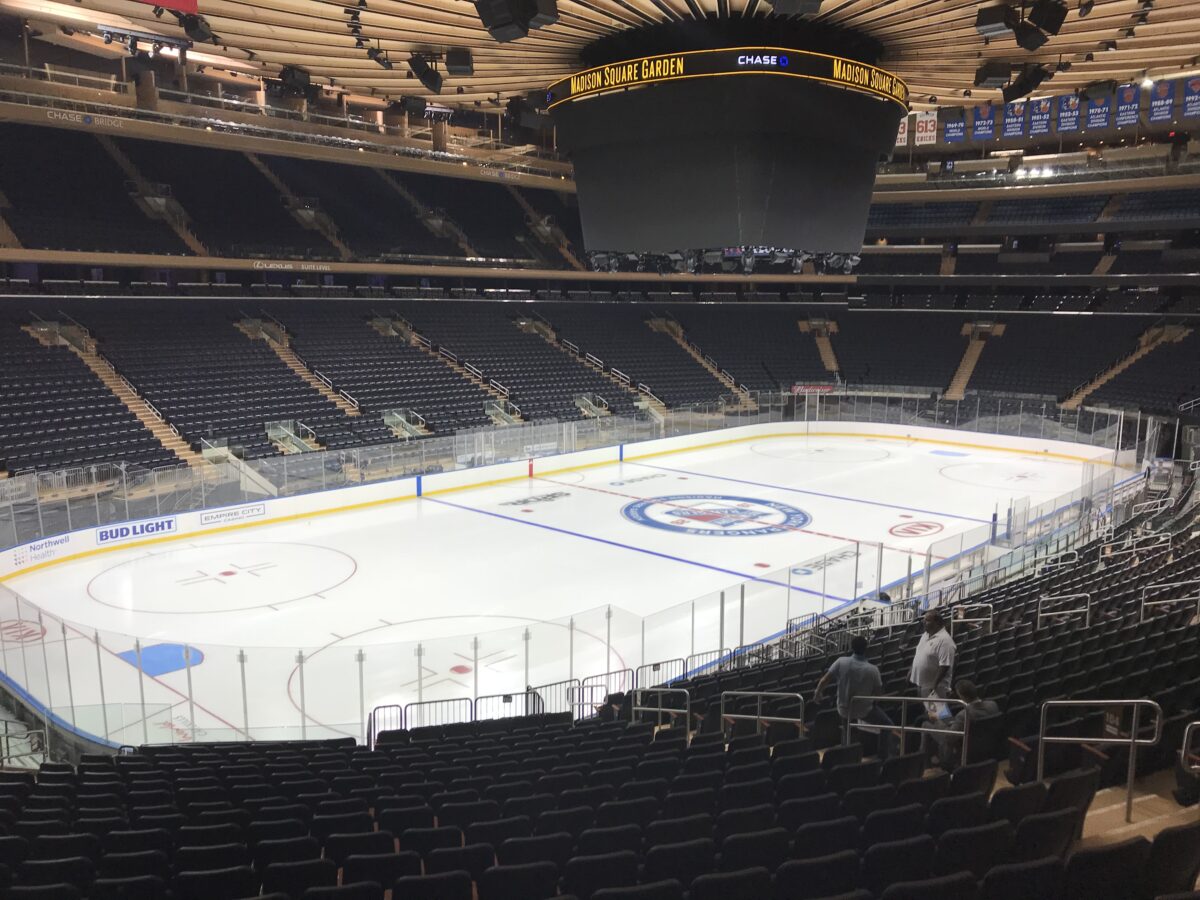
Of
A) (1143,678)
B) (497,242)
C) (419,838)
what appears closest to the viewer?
(419,838)

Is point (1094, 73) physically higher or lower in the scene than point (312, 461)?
higher

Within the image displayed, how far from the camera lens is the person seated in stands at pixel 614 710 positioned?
9.93m

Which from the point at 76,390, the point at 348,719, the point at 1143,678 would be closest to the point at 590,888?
the point at 1143,678

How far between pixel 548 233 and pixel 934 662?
3561 cm

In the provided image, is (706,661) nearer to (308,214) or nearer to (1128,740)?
(1128,740)

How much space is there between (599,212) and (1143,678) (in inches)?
374

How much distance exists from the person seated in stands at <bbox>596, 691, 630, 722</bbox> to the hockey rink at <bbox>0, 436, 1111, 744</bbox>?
1.09 m

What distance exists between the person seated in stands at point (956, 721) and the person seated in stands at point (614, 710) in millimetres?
3886

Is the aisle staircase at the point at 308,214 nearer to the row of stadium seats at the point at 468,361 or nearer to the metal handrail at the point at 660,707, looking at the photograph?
the row of stadium seats at the point at 468,361

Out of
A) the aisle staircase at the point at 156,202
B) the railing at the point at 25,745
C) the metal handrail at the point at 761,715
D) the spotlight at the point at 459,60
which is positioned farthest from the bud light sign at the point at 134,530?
the metal handrail at the point at 761,715

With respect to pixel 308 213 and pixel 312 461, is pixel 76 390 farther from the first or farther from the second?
pixel 308 213

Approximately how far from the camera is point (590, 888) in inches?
160

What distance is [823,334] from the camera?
147ft

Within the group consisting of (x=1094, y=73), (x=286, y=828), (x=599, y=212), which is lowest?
(x=286, y=828)
